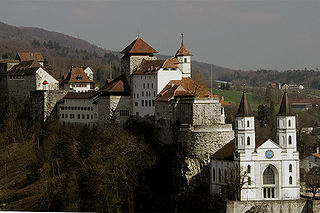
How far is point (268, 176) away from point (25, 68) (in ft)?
151

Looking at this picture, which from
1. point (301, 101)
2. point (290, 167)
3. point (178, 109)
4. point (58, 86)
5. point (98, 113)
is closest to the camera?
point (290, 167)

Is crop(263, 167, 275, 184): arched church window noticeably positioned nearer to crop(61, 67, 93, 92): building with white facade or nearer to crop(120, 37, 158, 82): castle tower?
crop(120, 37, 158, 82): castle tower

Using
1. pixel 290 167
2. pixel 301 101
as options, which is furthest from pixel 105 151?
pixel 301 101

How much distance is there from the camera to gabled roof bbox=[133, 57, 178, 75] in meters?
80.3

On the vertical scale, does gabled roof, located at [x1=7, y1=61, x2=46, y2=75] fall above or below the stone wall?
above

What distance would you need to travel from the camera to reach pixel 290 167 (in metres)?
68.1

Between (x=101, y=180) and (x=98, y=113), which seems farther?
(x=98, y=113)

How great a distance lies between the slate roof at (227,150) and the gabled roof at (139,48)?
60.4 ft

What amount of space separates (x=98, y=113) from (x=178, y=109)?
15046 mm

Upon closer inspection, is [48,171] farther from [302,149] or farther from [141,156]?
[302,149]

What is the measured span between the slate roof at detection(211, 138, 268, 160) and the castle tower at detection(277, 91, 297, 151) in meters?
1.67

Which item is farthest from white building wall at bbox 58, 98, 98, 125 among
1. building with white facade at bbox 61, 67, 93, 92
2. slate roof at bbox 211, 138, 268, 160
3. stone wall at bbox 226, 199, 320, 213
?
stone wall at bbox 226, 199, 320, 213

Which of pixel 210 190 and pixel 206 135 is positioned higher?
pixel 206 135

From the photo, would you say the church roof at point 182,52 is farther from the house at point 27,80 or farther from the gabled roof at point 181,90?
the house at point 27,80
